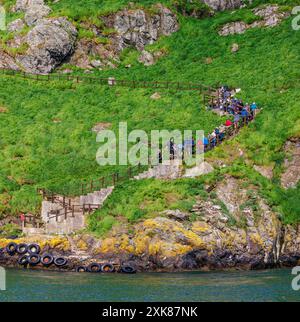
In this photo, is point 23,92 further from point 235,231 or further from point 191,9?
point 235,231

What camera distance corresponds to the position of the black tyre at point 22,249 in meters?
49.6

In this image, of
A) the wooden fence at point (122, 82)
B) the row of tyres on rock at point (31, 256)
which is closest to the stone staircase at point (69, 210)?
the row of tyres on rock at point (31, 256)

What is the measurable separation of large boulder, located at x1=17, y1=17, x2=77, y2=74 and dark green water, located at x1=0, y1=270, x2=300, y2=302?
38.2 m

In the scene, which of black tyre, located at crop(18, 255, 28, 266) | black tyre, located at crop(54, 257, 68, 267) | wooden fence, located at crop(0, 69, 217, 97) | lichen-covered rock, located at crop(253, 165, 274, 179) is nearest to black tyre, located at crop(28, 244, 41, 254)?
black tyre, located at crop(18, 255, 28, 266)

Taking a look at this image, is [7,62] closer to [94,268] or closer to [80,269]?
[80,269]

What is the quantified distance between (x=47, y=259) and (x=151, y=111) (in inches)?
971

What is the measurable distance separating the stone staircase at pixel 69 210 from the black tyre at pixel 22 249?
287cm

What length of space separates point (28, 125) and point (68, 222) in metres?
18.9

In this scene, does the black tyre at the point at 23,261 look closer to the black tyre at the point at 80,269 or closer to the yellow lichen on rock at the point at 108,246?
the black tyre at the point at 80,269

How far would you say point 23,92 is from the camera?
7719 cm

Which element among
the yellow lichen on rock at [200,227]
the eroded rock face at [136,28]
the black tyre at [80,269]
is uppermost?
the eroded rock face at [136,28]

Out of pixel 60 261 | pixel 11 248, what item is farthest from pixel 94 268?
pixel 11 248

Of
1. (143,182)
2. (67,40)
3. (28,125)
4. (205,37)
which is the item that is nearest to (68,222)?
(143,182)

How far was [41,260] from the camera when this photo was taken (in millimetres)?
48750
